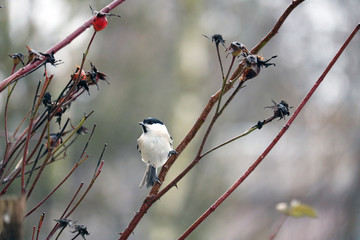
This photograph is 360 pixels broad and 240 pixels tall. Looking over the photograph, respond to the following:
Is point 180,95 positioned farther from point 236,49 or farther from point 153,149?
point 236,49

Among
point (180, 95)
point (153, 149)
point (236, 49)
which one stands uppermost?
point (180, 95)

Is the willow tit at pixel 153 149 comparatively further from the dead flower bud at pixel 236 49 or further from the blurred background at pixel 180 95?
the blurred background at pixel 180 95

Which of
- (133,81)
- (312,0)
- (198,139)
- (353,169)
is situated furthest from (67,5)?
(353,169)

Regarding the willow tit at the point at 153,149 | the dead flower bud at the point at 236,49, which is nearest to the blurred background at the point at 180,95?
the willow tit at the point at 153,149

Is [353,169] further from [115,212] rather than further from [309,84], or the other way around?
[115,212]

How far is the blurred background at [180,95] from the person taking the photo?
5867 mm

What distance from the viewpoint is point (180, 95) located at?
6785mm

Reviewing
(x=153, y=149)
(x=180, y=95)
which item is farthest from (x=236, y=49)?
(x=180, y=95)

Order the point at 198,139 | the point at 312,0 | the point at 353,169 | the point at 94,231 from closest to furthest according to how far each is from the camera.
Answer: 1. the point at 353,169
2. the point at 312,0
3. the point at 198,139
4. the point at 94,231

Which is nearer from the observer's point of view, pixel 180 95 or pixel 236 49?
pixel 236 49

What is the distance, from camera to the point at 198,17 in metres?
6.79

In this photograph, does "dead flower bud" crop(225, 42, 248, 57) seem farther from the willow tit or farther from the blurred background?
the blurred background

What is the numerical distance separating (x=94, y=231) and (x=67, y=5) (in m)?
3.83

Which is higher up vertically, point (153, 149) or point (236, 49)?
point (153, 149)
